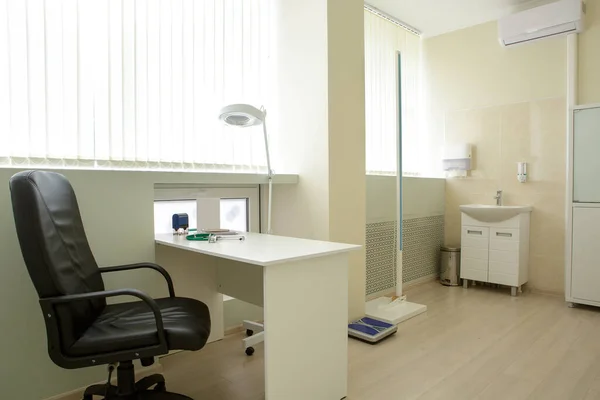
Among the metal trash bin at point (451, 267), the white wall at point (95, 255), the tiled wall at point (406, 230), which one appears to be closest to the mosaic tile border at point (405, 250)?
the tiled wall at point (406, 230)

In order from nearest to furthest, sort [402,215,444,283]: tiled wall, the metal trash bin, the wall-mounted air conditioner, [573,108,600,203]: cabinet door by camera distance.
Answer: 1. [573,108,600,203]: cabinet door
2. the wall-mounted air conditioner
3. [402,215,444,283]: tiled wall
4. the metal trash bin

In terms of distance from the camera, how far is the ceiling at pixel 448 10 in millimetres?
3893

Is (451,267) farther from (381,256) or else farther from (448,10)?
(448,10)

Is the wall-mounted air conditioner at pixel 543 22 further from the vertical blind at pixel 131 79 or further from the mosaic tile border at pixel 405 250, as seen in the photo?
the vertical blind at pixel 131 79

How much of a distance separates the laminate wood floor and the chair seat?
1.49 feet

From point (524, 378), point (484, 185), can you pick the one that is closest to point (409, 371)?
point (524, 378)

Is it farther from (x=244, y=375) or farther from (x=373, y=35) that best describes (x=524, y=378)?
(x=373, y=35)

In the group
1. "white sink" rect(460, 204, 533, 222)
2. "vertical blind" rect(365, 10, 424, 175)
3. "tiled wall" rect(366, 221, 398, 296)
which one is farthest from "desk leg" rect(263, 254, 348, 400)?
"white sink" rect(460, 204, 533, 222)

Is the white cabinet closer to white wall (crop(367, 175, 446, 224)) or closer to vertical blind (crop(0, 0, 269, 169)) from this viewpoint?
white wall (crop(367, 175, 446, 224))

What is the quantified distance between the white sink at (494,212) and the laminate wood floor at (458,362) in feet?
3.13

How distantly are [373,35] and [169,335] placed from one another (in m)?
3.63

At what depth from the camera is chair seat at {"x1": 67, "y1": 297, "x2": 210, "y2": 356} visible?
1.48 meters

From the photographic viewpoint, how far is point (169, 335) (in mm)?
1535

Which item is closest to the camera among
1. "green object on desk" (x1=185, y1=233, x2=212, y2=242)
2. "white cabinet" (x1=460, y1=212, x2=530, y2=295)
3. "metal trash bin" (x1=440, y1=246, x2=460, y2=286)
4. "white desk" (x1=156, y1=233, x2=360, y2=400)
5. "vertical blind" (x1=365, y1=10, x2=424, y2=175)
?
"white desk" (x1=156, y1=233, x2=360, y2=400)
